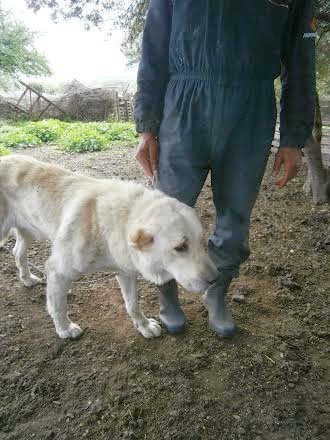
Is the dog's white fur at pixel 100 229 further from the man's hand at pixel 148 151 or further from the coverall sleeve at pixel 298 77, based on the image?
the coverall sleeve at pixel 298 77

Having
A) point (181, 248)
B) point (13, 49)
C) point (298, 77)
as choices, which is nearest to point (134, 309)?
point (181, 248)

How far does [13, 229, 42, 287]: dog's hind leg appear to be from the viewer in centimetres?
332

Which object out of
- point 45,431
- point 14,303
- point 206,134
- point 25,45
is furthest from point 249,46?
point 25,45

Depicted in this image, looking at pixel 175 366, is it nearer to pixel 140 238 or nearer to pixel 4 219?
pixel 140 238

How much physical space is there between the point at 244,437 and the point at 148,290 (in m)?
1.70

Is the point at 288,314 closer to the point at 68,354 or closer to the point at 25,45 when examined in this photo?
the point at 68,354

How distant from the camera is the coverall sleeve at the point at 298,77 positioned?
230 centimetres

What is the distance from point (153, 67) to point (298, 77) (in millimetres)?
982

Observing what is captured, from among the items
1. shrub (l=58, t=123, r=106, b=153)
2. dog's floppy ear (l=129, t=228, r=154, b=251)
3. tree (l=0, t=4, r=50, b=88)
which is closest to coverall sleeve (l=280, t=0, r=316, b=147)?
dog's floppy ear (l=129, t=228, r=154, b=251)

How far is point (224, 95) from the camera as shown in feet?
7.47

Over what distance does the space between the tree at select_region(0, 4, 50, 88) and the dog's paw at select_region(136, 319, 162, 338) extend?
72.9ft

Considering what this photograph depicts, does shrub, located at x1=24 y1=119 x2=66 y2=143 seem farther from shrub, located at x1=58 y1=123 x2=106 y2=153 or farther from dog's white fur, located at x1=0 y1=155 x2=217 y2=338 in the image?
dog's white fur, located at x1=0 y1=155 x2=217 y2=338

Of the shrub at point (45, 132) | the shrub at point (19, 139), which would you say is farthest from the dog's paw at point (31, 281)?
the shrub at point (45, 132)

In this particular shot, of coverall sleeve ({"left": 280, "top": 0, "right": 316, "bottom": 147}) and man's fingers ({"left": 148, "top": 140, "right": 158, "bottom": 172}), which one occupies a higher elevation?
coverall sleeve ({"left": 280, "top": 0, "right": 316, "bottom": 147})
